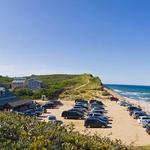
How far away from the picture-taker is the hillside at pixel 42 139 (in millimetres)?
10289

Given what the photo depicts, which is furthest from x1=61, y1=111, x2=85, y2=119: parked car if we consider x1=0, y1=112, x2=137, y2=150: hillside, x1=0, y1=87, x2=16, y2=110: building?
x1=0, y1=112, x2=137, y2=150: hillside

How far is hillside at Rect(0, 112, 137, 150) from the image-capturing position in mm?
10289

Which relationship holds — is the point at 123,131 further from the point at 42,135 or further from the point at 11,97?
the point at 42,135

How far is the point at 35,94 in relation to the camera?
382 feet

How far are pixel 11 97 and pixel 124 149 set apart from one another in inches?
2573

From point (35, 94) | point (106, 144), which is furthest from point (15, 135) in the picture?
point (35, 94)

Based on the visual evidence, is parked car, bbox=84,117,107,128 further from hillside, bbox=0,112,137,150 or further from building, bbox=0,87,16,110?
hillside, bbox=0,112,137,150

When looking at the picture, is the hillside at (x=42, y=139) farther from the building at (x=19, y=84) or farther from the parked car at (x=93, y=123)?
the building at (x=19, y=84)

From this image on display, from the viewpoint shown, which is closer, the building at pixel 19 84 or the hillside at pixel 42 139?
the hillside at pixel 42 139

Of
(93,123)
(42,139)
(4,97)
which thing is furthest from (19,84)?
(42,139)

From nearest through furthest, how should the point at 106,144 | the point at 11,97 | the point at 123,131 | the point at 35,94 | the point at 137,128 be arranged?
1. the point at 106,144
2. the point at 123,131
3. the point at 137,128
4. the point at 11,97
5. the point at 35,94

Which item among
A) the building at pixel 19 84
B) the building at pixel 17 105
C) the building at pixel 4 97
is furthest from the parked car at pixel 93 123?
the building at pixel 19 84

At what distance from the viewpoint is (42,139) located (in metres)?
10.6

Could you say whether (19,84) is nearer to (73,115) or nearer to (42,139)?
(73,115)
